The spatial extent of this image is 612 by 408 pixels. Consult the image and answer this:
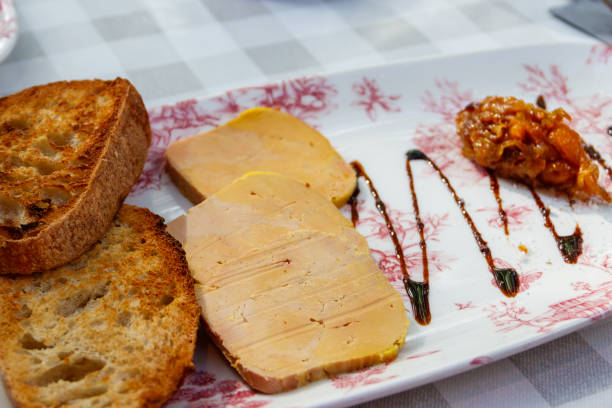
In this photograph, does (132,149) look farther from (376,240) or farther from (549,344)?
(549,344)

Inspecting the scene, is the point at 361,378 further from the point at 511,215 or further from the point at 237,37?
the point at 237,37

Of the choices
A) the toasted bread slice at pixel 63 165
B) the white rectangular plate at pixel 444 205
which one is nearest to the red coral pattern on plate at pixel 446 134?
the white rectangular plate at pixel 444 205

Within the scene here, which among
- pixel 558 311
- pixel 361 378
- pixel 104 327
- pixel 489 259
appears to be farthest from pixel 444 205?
pixel 104 327

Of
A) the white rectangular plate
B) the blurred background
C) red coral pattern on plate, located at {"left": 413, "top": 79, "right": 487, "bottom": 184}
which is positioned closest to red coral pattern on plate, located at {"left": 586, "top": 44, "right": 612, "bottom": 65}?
the white rectangular plate

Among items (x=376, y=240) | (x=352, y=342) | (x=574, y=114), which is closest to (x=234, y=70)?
(x=376, y=240)

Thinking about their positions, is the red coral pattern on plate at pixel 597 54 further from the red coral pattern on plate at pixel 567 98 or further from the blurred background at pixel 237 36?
the blurred background at pixel 237 36

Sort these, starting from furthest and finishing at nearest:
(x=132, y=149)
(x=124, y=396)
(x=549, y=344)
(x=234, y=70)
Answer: (x=234, y=70), (x=132, y=149), (x=549, y=344), (x=124, y=396)
